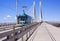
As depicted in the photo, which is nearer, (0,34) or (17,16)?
(0,34)

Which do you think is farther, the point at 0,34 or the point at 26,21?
the point at 26,21

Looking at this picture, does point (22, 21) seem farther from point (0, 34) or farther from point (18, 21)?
point (0, 34)

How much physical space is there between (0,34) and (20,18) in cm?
3631

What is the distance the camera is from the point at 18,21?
42.9 meters

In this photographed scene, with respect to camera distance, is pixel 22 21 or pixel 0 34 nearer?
pixel 0 34

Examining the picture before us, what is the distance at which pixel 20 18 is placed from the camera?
4203 cm

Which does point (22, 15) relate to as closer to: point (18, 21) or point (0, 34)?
point (18, 21)

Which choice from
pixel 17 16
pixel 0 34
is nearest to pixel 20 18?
pixel 17 16

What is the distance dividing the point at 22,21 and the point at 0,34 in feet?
121

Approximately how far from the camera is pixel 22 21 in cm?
4256

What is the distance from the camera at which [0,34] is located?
5.77m

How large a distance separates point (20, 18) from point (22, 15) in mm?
1361

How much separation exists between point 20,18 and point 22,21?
1.05 meters

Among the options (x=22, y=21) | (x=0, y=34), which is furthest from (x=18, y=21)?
(x=0, y=34)
